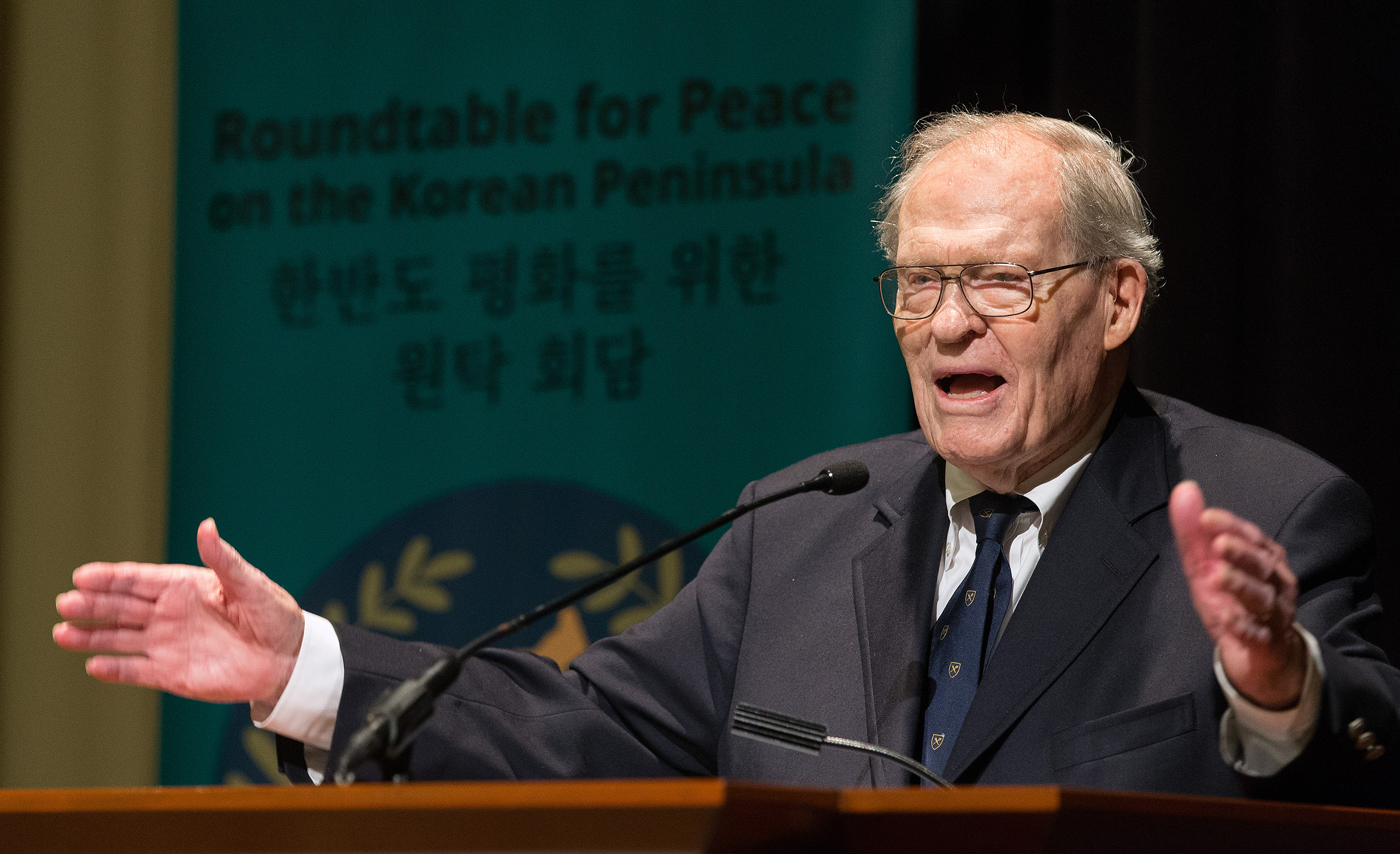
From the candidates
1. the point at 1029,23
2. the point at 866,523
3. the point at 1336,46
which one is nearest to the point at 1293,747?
the point at 866,523

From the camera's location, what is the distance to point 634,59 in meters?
2.98

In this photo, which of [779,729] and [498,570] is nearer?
[779,729]

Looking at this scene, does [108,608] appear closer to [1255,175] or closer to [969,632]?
[969,632]

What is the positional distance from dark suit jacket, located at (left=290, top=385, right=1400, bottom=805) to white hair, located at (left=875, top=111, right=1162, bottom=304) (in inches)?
8.6

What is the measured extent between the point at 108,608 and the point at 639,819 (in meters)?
0.84

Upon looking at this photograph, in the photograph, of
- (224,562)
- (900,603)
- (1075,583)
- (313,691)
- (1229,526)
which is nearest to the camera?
(1229,526)

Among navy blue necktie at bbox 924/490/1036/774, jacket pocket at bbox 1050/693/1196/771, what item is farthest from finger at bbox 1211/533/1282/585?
navy blue necktie at bbox 924/490/1036/774

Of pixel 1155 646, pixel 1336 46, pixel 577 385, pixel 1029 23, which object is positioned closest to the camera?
pixel 1155 646

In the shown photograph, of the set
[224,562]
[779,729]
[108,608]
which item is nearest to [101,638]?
[108,608]

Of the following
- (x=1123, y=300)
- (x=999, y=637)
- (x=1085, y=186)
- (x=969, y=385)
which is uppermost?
(x=1085, y=186)

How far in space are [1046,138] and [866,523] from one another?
0.63 metres

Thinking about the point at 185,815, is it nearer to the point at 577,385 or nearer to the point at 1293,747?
the point at 1293,747

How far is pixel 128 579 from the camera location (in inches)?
61.9

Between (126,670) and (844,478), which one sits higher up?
(844,478)
